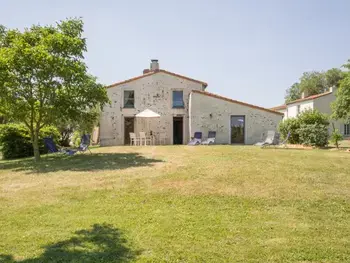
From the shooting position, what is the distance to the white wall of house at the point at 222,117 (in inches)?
1097

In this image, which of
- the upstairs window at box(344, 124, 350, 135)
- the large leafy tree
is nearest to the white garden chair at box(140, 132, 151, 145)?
the large leafy tree

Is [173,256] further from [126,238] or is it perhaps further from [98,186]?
[98,186]

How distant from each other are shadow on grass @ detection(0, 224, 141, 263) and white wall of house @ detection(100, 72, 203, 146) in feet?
74.9

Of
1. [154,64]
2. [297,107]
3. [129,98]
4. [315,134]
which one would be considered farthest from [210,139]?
[297,107]

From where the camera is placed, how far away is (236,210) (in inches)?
276

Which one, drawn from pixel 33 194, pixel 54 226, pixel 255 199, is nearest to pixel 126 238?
pixel 54 226

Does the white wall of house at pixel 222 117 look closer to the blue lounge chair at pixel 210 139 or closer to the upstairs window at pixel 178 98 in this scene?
the blue lounge chair at pixel 210 139

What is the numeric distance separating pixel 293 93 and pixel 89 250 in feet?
264

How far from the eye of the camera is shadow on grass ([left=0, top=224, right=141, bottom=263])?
4.80m

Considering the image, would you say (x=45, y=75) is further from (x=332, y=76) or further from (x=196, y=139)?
(x=332, y=76)

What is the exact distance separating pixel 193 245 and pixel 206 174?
5.15m

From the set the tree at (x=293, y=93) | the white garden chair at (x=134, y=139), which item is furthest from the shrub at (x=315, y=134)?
the tree at (x=293, y=93)

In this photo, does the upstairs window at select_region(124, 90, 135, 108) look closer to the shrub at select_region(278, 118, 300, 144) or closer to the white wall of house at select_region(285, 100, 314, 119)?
the shrub at select_region(278, 118, 300, 144)

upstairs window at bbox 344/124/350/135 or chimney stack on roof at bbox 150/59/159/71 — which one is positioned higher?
chimney stack on roof at bbox 150/59/159/71
